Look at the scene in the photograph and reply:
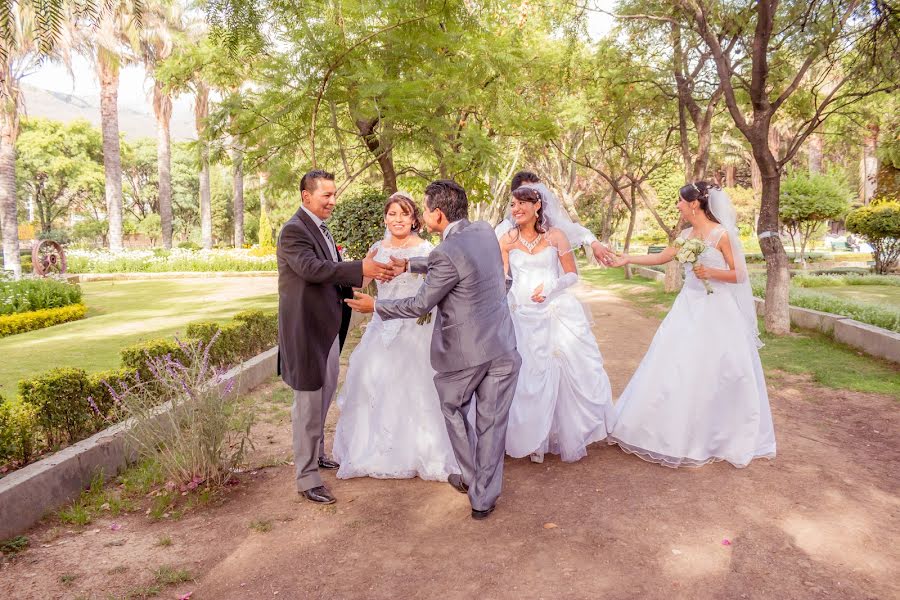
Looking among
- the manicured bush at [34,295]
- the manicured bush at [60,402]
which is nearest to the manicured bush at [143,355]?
the manicured bush at [60,402]

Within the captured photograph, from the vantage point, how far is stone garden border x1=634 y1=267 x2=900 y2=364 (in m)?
9.29

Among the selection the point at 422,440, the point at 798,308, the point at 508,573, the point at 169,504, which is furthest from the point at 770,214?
the point at 169,504

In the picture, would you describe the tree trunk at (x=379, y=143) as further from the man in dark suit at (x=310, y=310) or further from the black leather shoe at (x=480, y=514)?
the black leather shoe at (x=480, y=514)

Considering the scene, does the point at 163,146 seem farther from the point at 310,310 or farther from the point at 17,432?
the point at 310,310

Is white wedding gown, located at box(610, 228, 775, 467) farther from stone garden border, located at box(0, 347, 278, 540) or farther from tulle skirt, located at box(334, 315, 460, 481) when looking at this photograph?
stone garden border, located at box(0, 347, 278, 540)

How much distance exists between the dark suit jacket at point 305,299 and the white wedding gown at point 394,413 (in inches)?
25.6

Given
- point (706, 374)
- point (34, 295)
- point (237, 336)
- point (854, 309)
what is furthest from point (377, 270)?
point (34, 295)

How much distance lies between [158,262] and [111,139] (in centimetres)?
696

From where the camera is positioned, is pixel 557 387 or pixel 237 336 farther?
pixel 237 336

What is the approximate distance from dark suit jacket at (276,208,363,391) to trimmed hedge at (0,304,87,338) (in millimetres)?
11602

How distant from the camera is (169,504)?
5.00 m

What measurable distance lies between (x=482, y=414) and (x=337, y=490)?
4.85 ft

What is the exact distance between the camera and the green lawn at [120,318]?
10023mm

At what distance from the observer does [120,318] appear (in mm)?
15000
